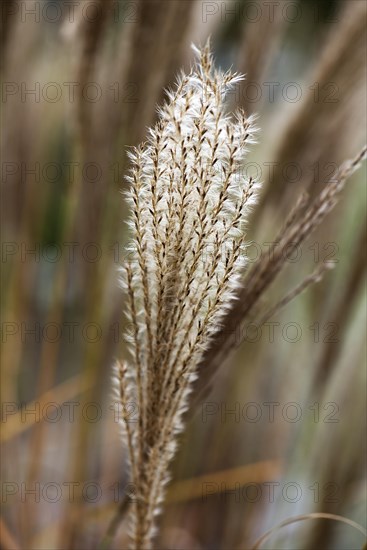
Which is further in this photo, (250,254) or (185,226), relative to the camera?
(250,254)

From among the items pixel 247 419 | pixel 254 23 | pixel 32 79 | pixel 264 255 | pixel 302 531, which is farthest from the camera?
pixel 247 419

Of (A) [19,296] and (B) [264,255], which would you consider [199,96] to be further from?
(A) [19,296]

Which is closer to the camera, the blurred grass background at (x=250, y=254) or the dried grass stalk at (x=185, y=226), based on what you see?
the dried grass stalk at (x=185, y=226)

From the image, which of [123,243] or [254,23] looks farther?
[123,243]

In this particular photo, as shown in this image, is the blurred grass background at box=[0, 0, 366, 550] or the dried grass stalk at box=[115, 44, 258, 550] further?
the blurred grass background at box=[0, 0, 366, 550]

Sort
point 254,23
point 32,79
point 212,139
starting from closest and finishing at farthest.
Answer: point 212,139 < point 254,23 < point 32,79

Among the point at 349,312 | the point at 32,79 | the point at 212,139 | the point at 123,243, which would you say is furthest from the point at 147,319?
the point at 32,79

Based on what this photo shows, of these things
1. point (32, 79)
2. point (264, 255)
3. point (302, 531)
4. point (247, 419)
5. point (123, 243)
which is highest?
point (32, 79)

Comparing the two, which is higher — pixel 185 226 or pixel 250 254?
pixel 250 254
